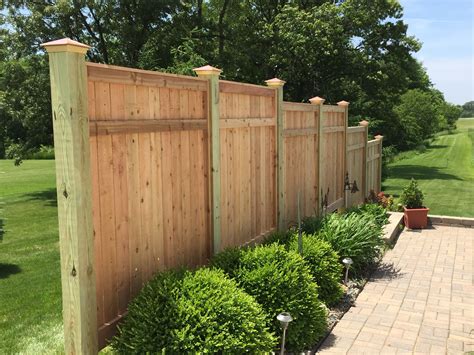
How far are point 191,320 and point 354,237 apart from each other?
345 centimetres

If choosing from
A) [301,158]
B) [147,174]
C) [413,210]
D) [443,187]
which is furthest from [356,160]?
[443,187]

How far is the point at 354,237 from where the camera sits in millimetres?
5965

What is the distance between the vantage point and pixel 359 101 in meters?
19.6

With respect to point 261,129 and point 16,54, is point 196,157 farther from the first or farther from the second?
point 16,54

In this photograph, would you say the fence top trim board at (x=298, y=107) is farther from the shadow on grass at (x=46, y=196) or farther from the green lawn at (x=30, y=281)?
the shadow on grass at (x=46, y=196)

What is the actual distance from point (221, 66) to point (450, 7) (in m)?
8.48

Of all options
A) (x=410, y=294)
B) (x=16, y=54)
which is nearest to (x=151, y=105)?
(x=410, y=294)

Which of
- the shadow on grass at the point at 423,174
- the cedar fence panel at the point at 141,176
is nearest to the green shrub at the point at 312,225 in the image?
the cedar fence panel at the point at 141,176

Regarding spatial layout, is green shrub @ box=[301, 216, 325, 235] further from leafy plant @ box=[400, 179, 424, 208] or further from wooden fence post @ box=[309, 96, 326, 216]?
leafy plant @ box=[400, 179, 424, 208]

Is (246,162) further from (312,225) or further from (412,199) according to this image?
(412,199)

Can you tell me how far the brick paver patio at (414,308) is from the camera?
13.7 feet

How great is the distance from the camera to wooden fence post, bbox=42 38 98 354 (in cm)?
276

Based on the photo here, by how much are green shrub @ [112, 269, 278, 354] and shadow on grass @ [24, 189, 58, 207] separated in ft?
37.8

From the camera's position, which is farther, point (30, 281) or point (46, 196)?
point (46, 196)
